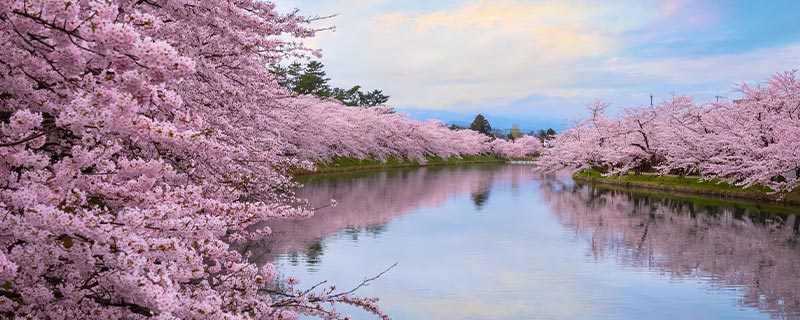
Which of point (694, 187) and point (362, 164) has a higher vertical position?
point (362, 164)

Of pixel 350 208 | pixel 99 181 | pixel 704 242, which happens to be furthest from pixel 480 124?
pixel 99 181


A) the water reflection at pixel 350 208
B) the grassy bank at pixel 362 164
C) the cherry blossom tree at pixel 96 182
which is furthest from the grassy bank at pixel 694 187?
the cherry blossom tree at pixel 96 182

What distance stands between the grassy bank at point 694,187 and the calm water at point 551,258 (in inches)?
121

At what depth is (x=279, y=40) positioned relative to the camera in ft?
37.3

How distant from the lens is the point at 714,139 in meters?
35.8

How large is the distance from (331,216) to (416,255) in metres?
7.29

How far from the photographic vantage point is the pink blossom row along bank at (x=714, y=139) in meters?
30.8

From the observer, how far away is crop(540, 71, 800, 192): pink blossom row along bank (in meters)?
30.8

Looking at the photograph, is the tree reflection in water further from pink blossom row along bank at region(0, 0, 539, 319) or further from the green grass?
pink blossom row along bank at region(0, 0, 539, 319)

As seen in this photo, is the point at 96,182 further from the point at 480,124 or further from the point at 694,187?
the point at 480,124

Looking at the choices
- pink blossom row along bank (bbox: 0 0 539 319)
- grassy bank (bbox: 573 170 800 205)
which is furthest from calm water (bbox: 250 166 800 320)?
pink blossom row along bank (bbox: 0 0 539 319)

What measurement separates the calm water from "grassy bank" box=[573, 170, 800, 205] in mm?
3081

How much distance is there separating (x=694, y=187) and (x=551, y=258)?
2288 cm

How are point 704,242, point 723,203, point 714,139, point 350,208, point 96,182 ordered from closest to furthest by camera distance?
1. point 96,182
2. point 704,242
3. point 350,208
4. point 723,203
5. point 714,139
